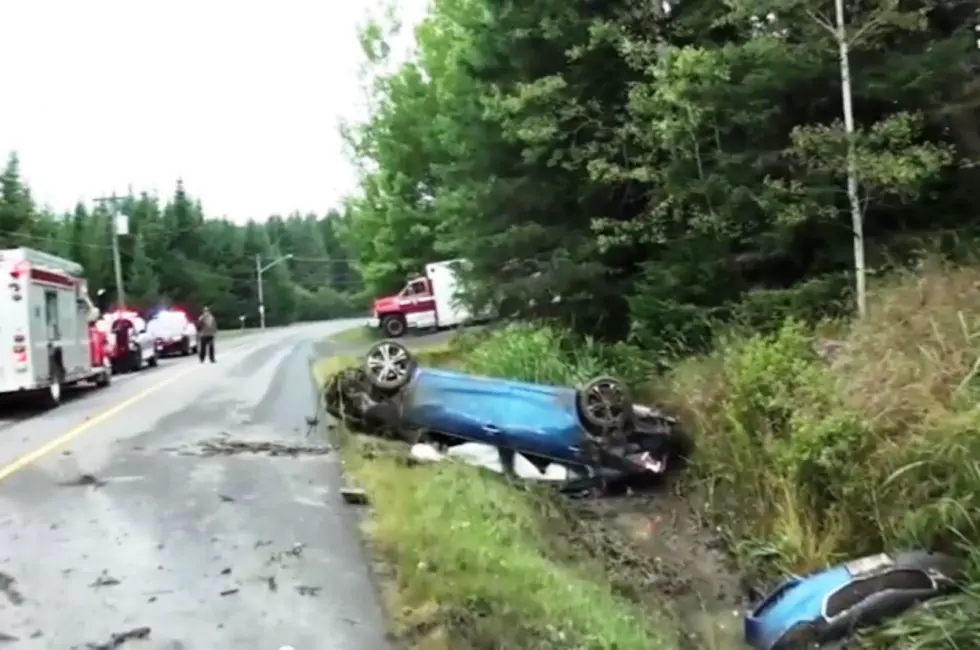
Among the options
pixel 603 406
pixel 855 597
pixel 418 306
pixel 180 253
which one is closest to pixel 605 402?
pixel 603 406

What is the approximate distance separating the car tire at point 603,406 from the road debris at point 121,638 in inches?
249

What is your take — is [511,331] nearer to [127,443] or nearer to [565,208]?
[565,208]

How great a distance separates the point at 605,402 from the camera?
12.2 meters

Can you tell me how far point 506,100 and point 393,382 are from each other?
5709mm

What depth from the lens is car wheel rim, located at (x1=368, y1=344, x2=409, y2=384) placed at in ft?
43.1

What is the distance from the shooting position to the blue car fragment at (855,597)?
271 inches

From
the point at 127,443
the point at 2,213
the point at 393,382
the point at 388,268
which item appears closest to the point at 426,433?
the point at 393,382

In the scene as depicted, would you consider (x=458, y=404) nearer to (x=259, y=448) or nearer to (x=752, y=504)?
(x=259, y=448)

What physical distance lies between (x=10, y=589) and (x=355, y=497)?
3368mm

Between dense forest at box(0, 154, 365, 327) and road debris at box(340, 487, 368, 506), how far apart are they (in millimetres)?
42425

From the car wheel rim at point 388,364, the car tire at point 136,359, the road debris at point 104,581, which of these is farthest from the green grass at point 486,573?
the car tire at point 136,359

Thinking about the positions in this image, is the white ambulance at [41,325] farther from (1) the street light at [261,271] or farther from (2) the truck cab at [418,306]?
(1) the street light at [261,271]

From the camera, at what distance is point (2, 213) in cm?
6331

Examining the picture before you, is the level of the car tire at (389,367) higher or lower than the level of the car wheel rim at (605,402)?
higher
